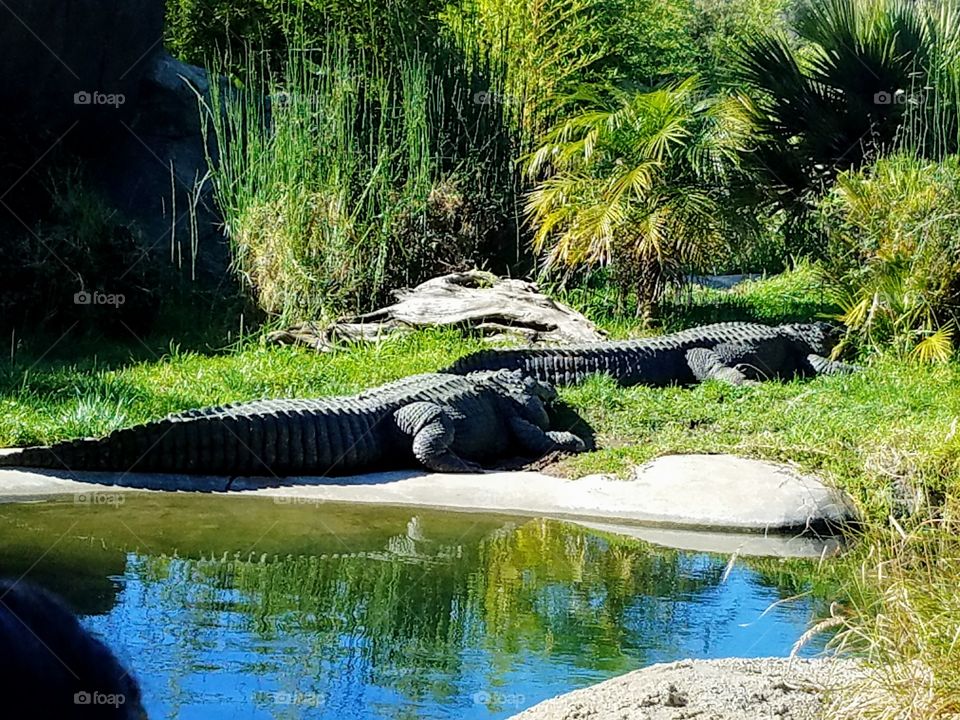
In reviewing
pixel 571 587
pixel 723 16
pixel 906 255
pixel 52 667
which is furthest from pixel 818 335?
pixel 723 16

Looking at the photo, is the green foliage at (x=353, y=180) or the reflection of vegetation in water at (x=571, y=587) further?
the green foliage at (x=353, y=180)

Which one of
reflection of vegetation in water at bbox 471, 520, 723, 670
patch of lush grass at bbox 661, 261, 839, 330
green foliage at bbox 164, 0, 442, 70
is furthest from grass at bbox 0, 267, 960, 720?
green foliage at bbox 164, 0, 442, 70

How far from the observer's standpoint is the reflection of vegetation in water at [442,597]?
186 inches

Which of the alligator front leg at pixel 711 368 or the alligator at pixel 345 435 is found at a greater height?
the alligator front leg at pixel 711 368

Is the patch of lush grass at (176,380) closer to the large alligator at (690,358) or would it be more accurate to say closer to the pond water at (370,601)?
the large alligator at (690,358)

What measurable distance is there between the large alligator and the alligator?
2.62 feet

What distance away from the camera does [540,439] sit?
26.9 ft

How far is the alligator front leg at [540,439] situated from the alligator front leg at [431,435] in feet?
1.73

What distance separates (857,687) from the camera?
3514 millimetres

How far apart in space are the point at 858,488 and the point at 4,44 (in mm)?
9133

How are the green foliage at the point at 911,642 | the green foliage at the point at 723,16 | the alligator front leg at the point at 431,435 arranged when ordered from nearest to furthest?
the green foliage at the point at 911,642
the alligator front leg at the point at 431,435
the green foliage at the point at 723,16

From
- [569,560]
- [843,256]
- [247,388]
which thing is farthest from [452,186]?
[569,560]

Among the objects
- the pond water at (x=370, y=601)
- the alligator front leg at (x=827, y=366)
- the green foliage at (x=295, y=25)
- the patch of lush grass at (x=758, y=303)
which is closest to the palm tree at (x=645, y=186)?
the patch of lush grass at (x=758, y=303)

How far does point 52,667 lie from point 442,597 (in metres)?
3.50
